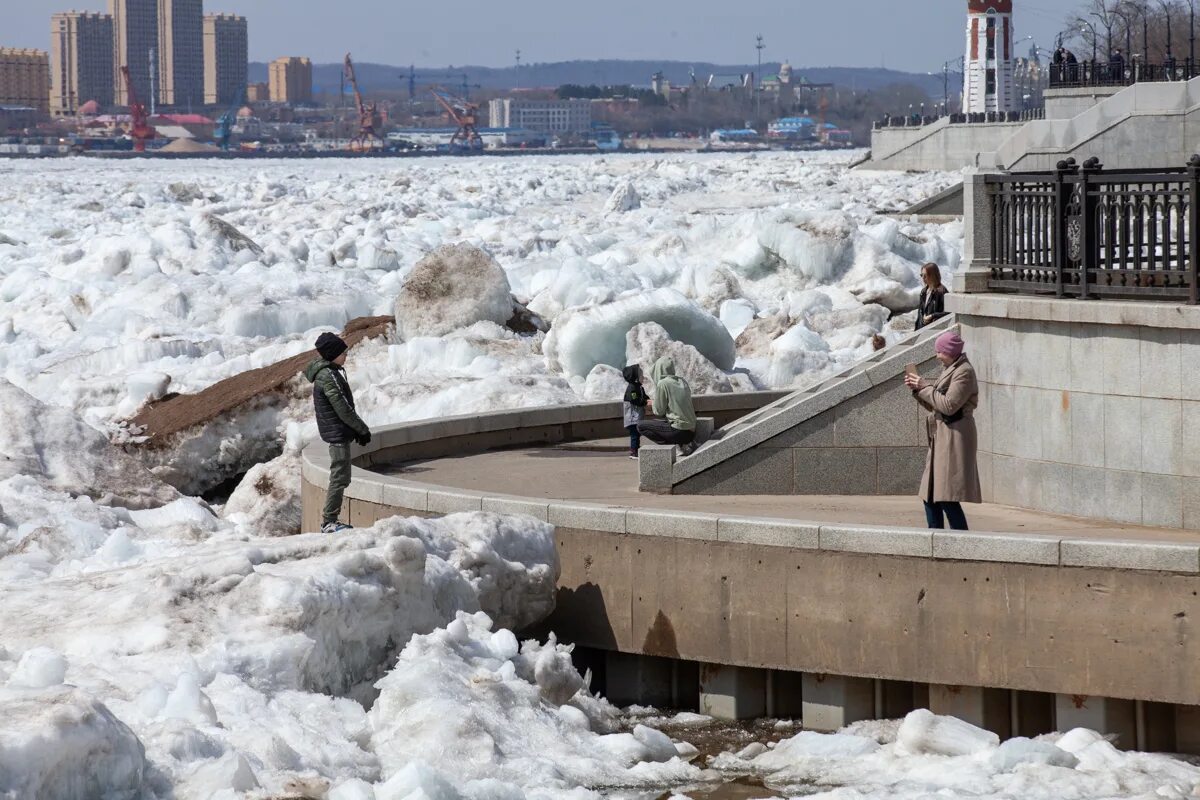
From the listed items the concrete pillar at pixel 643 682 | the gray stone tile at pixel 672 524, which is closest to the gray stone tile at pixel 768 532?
the gray stone tile at pixel 672 524

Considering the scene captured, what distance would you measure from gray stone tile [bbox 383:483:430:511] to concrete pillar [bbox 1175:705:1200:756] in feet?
14.6

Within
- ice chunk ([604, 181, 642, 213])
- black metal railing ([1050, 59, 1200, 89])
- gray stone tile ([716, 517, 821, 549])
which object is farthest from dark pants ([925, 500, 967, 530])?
black metal railing ([1050, 59, 1200, 89])

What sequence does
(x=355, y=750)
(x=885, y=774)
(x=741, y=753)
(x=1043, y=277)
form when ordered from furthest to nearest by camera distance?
(x=1043, y=277) → (x=741, y=753) → (x=885, y=774) → (x=355, y=750)

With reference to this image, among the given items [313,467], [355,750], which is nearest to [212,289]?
[313,467]

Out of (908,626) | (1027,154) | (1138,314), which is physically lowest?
(908,626)

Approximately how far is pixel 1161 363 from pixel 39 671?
19.6 ft

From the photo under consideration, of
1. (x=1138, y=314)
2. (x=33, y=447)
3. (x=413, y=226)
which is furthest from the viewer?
(x=413, y=226)

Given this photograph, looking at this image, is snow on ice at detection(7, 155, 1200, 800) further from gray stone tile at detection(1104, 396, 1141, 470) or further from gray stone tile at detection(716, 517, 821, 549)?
gray stone tile at detection(1104, 396, 1141, 470)

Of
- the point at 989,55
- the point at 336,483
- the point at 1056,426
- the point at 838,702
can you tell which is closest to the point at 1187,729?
the point at 838,702

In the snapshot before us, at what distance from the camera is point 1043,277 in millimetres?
11625

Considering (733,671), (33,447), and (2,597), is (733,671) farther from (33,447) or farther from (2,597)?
(33,447)

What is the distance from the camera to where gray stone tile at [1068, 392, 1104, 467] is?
1093cm

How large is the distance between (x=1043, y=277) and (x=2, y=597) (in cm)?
617

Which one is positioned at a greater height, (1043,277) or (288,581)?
(1043,277)
